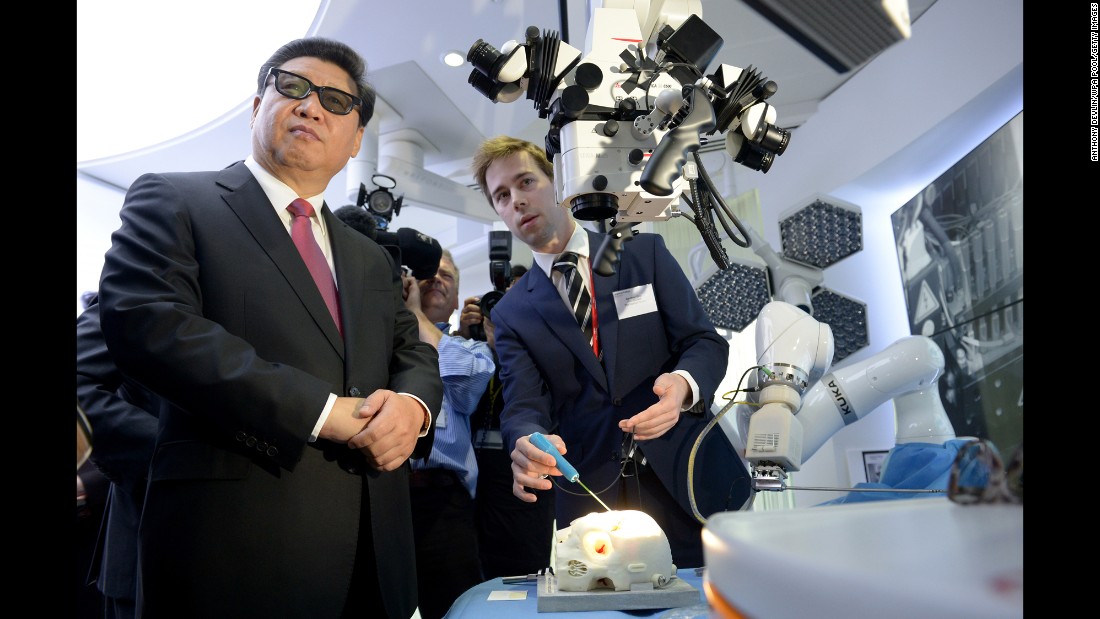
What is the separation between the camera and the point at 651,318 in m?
1.69

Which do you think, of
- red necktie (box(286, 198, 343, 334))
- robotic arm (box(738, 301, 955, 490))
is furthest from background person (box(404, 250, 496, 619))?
robotic arm (box(738, 301, 955, 490))

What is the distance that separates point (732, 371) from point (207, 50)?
14.3ft

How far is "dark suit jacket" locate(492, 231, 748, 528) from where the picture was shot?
156cm

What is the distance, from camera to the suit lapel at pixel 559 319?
164cm

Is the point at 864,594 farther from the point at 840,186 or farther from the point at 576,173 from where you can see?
the point at 840,186

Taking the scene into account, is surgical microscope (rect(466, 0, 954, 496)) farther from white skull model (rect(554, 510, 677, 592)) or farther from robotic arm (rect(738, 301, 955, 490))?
white skull model (rect(554, 510, 677, 592))

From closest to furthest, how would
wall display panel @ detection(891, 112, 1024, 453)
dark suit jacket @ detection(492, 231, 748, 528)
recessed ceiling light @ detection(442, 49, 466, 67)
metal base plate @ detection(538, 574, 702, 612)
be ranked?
metal base plate @ detection(538, 574, 702, 612)
dark suit jacket @ detection(492, 231, 748, 528)
wall display panel @ detection(891, 112, 1024, 453)
recessed ceiling light @ detection(442, 49, 466, 67)

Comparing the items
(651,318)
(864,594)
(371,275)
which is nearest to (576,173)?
(371,275)

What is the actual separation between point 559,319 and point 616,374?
205 millimetres

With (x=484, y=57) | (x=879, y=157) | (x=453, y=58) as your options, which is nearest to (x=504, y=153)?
(x=484, y=57)

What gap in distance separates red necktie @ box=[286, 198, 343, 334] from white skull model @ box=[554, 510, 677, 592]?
536 mm

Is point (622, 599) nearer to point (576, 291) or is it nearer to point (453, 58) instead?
point (576, 291)

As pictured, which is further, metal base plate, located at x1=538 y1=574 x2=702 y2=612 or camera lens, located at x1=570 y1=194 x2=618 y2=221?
camera lens, located at x1=570 y1=194 x2=618 y2=221

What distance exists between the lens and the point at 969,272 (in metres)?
2.82
